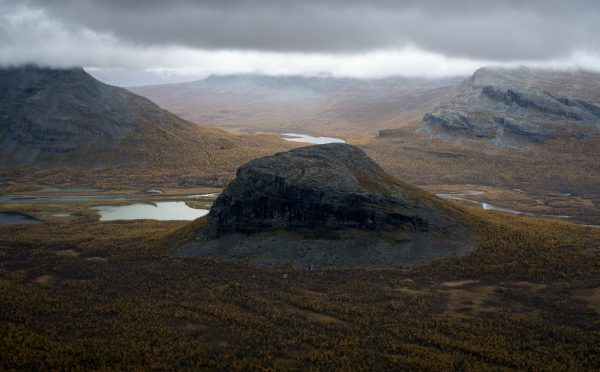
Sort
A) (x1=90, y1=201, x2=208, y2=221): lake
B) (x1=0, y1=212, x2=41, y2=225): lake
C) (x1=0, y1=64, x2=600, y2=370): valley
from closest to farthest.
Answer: (x1=0, y1=64, x2=600, y2=370): valley, (x1=0, y1=212, x2=41, y2=225): lake, (x1=90, y1=201, x2=208, y2=221): lake

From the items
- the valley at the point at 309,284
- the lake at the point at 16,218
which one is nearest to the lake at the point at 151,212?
the valley at the point at 309,284

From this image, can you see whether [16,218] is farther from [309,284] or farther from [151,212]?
[309,284]

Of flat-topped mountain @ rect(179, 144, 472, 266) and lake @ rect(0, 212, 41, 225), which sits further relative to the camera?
lake @ rect(0, 212, 41, 225)

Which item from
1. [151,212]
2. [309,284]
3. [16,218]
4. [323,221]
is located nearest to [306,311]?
[309,284]

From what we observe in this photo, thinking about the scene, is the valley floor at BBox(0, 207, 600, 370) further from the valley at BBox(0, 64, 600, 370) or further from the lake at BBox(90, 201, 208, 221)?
the lake at BBox(90, 201, 208, 221)

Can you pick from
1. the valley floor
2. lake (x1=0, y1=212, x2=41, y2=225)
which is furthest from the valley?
lake (x1=0, y1=212, x2=41, y2=225)

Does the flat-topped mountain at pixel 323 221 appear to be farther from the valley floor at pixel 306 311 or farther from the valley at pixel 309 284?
the valley floor at pixel 306 311

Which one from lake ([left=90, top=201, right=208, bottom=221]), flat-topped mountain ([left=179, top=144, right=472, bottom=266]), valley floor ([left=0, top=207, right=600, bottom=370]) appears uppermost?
flat-topped mountain ([left=179, top=144, right=472, bottom=266])
